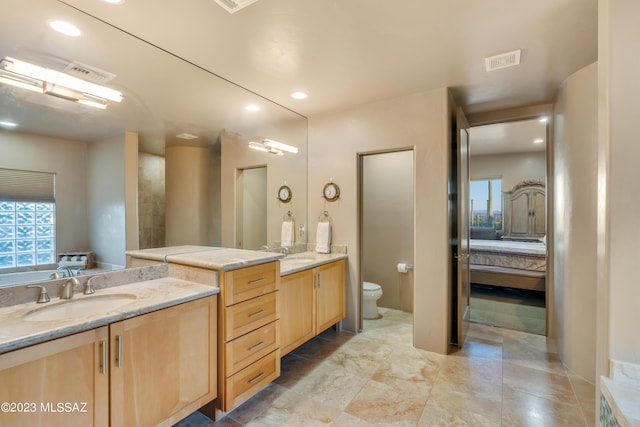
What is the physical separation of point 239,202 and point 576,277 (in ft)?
9.73

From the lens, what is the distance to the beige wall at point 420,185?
2.67m

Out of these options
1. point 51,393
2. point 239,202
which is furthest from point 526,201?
point 51,393

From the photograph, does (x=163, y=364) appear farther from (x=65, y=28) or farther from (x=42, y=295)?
(x=65, y=28)

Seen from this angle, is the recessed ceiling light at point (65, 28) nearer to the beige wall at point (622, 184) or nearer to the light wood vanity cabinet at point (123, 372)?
the light wood vanity cabinet at point (123, 372)

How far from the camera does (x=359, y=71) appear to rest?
233 cm

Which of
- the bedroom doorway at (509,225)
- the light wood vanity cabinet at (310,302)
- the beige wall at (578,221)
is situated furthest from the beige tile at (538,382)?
the light wood vanity cabinet at (310,302)

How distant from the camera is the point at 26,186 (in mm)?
1596

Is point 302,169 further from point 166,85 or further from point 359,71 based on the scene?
point 166,85

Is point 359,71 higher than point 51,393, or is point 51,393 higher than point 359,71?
point 359,71

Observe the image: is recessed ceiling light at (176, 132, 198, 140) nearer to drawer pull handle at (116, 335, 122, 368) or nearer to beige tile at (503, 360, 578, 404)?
drawer pull handle at (116, 335, 122, 368)

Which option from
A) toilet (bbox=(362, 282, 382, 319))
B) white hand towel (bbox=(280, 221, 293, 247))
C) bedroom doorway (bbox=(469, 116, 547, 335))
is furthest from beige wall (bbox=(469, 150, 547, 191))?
white hand towel (bbox=(280, 221, 293, 247))

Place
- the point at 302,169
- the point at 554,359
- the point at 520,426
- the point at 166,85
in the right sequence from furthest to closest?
the point at 302,169, the point at 554,359, the point at 166,85, the point at 520,426

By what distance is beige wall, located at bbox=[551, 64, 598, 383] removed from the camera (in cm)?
217

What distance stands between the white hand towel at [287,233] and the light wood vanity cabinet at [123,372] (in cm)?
164
